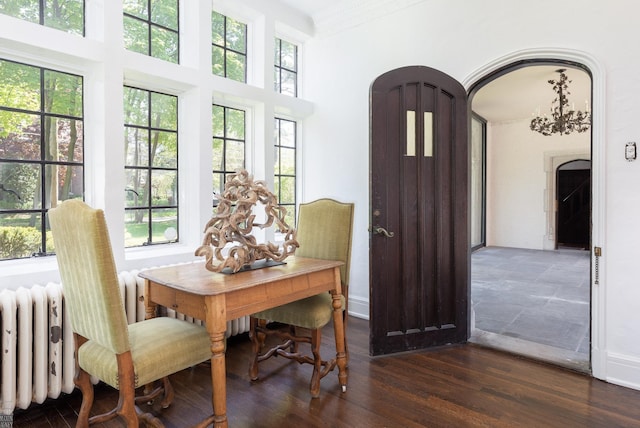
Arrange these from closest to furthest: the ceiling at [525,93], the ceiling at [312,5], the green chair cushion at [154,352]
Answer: the green chair cushion at [154,352] < the ceiling at [312,5] < the ceiling at [525,93]

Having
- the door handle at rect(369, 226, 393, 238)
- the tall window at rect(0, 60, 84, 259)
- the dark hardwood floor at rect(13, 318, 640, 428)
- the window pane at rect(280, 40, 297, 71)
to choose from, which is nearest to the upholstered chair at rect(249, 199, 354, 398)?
the dark hardwood floor at rect(13, 318, 640, 428)

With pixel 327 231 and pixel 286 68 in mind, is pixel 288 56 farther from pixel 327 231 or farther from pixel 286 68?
pixel 327 231

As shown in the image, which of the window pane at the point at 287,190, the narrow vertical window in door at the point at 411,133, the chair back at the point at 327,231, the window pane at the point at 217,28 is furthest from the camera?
the window pane at the point at 287,190

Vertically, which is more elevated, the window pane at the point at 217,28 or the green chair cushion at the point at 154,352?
the window pane at the point at 217,28

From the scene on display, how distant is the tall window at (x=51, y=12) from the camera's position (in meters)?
2.30

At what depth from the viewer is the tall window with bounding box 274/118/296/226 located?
4047 millimetres

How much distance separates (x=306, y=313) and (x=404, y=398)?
800 millimetres

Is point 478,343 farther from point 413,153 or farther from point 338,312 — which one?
point 413,153

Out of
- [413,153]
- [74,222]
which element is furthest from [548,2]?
[74,222]

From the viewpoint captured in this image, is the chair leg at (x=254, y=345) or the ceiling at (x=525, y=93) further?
the ceiling at (x=525, y=93)

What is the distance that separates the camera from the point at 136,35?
9.24ft

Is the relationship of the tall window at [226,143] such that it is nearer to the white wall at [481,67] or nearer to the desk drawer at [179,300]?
the white wall at [481,67]

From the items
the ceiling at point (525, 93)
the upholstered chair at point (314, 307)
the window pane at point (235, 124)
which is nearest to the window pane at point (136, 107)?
the window pane at point (235, 124)

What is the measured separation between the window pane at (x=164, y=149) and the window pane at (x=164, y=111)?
7 cm
